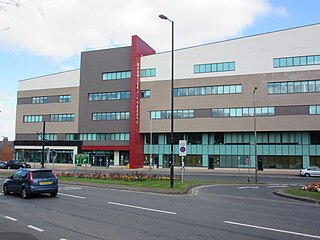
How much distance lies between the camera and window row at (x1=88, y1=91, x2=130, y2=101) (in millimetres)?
65062

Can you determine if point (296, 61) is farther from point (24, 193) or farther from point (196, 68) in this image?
point (24, 193)

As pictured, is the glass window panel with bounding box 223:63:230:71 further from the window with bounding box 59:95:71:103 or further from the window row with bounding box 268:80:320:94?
the window with bounding box 59:95:71:103

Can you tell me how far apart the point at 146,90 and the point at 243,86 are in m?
17.1

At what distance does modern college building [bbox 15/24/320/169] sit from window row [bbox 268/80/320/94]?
14 cm

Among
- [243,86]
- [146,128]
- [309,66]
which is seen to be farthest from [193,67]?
[309,66]

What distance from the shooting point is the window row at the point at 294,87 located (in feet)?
172

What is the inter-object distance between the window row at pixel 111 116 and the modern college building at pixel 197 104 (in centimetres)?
19

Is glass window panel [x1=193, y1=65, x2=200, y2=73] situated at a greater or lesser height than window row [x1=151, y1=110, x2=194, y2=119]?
greater

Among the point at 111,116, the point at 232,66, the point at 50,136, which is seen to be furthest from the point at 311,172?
the point at 50,136

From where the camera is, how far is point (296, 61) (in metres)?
53.5

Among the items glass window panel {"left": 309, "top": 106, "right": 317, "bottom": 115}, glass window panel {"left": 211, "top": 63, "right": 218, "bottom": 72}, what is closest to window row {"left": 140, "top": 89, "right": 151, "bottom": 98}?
glass window panel {"left": 211, "top": 63, "right": 218, "bottom": 72}

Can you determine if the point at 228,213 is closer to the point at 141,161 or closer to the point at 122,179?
the point at 122,179

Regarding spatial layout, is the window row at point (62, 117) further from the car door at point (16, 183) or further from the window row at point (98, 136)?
the car door at point (16, 183)

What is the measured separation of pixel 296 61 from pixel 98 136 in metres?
36.8
